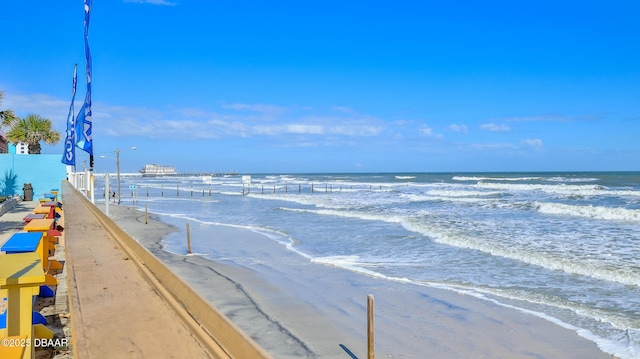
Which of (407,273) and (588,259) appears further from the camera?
(588,259)

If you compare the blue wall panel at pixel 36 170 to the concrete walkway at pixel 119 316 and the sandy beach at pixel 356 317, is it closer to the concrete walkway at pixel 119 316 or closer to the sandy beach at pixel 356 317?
the sandy beach at pixel 356 317

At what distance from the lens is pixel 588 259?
14.4m

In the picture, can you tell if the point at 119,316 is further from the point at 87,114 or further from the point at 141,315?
the point at 87,114

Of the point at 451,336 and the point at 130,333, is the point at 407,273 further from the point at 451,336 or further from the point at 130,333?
the point at 130,333

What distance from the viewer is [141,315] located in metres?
5.21

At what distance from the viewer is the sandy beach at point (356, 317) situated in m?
7.63

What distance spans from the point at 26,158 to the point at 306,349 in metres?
28.7

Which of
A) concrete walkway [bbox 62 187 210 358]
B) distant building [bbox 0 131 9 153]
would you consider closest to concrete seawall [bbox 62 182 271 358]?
concrete walkway [bbox 62 187 210 358]

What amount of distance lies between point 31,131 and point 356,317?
126ft

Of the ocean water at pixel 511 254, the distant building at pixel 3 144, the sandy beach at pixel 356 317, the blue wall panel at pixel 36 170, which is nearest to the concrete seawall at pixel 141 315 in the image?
the sandy beach at pixel 356 317

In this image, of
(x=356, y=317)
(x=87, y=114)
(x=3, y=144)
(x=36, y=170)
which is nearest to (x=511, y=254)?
(x=356, y=317)

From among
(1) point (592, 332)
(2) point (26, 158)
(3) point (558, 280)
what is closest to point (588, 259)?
(3) point (558, 280)

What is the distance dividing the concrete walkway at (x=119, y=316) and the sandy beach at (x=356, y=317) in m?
2.32

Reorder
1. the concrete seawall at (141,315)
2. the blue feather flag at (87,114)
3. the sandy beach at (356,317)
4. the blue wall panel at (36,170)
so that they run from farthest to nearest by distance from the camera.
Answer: the blue wall panel at (36,170) < the blue feather flag at (87,114) < the sandy beach at (356,317) < the concrete seawall at (141,315)
